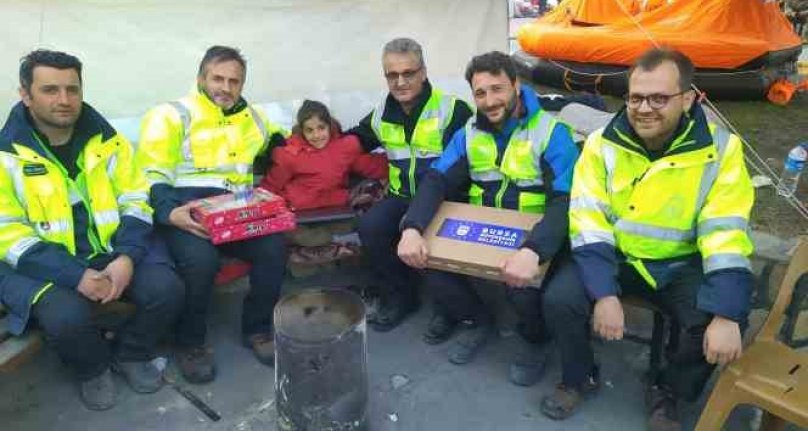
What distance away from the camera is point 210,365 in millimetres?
3061

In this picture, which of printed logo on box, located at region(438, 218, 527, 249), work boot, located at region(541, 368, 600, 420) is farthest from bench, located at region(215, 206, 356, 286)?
work boot, located at region(541, 368, 600, 420)

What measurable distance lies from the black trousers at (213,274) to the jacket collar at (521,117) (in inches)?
44.0

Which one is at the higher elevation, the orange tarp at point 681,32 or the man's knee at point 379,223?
the orange tarp at point 681,32

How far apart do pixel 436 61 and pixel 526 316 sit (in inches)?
96.1

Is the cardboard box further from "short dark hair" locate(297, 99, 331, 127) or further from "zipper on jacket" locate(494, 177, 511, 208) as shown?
"short dark hair" locate(297, 99, 331, 127)

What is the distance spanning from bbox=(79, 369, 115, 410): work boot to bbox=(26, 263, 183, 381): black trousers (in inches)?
1.2

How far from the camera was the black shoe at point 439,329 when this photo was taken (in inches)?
130

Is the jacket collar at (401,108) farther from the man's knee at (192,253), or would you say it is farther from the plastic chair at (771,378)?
the plastic chair at (771,378)

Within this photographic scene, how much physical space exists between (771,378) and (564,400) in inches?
32.5

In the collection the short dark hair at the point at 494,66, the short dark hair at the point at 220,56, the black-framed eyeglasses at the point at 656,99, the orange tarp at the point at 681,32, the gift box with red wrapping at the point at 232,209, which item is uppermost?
the orange tarp at the point at 681,32

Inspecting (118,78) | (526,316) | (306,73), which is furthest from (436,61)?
(526,316)

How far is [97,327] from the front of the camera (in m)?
2.88

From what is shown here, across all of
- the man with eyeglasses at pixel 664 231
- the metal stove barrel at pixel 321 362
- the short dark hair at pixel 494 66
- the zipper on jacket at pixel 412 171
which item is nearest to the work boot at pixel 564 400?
the man with eyeglasses at pixel 664 231

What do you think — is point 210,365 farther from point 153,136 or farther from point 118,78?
point 118,78
